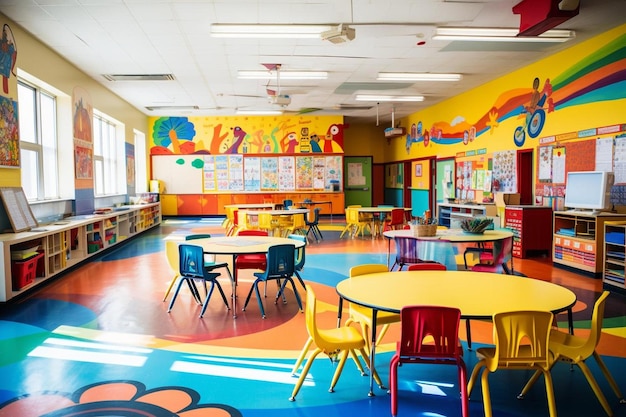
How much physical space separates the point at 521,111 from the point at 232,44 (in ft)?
19.4

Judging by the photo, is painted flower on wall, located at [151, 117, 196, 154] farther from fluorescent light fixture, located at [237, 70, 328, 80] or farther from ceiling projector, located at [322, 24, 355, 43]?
ceiling projector, located at [322, 24, 355, 43]

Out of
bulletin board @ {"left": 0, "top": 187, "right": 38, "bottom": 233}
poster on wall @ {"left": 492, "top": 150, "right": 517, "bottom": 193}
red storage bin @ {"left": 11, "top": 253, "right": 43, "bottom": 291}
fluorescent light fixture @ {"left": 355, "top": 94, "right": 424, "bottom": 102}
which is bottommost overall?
red storage bin @ {"left": 11, "top": 253, "right": 43, "bottom": 291}

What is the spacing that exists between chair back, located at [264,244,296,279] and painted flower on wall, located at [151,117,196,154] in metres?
12.6

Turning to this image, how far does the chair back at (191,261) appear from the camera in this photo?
519 cm

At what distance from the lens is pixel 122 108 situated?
43.9 feet

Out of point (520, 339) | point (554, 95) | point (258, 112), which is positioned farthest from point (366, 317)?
point (258, 112)

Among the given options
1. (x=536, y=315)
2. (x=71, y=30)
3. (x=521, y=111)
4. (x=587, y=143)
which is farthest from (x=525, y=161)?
(x=71, y=30)

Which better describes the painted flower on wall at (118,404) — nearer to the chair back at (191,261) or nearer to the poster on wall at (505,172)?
the chair back at (191,261)

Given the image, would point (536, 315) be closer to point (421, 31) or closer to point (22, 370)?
point (22, 370)

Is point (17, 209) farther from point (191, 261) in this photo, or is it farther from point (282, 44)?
point (282, 44)

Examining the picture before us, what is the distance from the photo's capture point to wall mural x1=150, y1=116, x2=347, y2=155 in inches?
667

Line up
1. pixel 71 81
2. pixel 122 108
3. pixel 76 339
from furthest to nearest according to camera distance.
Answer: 1. pixel 122 108
2. pixel 71 81
3. pixel 76 339

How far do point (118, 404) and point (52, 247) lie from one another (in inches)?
184

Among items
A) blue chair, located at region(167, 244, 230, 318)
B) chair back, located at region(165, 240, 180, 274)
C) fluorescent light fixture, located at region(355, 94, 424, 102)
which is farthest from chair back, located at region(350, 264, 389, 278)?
fluorescent light fixture, located at region(355, 94, 424, 102)
